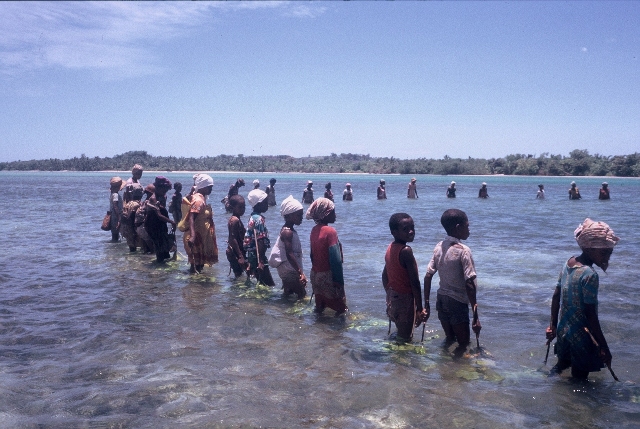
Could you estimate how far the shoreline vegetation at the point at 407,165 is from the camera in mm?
88400

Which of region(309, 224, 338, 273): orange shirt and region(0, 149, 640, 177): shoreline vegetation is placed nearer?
region(309, 224, 338, 273): orange shirt

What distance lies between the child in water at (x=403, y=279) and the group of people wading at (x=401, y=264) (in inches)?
0.4

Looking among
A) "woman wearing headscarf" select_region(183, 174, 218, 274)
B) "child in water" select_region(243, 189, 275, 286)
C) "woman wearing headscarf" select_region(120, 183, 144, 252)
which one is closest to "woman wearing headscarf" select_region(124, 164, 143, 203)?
"woman wearing headscarf" select_region(120, 183, 144, 252)

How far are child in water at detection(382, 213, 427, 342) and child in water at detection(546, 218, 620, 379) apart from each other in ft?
4.46

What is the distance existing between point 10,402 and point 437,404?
3.62 meters

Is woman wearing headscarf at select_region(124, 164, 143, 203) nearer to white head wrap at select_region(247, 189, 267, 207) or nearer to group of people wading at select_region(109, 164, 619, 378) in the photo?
group of people wading at select_region(109, 164, 619, 378)

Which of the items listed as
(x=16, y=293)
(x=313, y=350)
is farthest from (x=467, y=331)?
(x=16, y=293)

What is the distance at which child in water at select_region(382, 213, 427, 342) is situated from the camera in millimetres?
5797

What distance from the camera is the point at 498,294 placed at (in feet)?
31.4

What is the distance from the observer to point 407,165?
12081 centimetres

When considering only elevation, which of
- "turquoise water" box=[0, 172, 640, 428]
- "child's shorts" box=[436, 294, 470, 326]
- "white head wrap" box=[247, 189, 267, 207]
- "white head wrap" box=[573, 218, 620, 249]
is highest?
"white head wrap" box=[247, 189, 267, 207]

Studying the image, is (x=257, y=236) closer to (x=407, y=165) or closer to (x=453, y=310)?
(x=453, y=310)

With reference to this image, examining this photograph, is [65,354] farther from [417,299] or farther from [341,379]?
[417,299]

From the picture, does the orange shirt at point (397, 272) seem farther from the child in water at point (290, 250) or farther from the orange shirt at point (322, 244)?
the child in water at point (290, 250)
